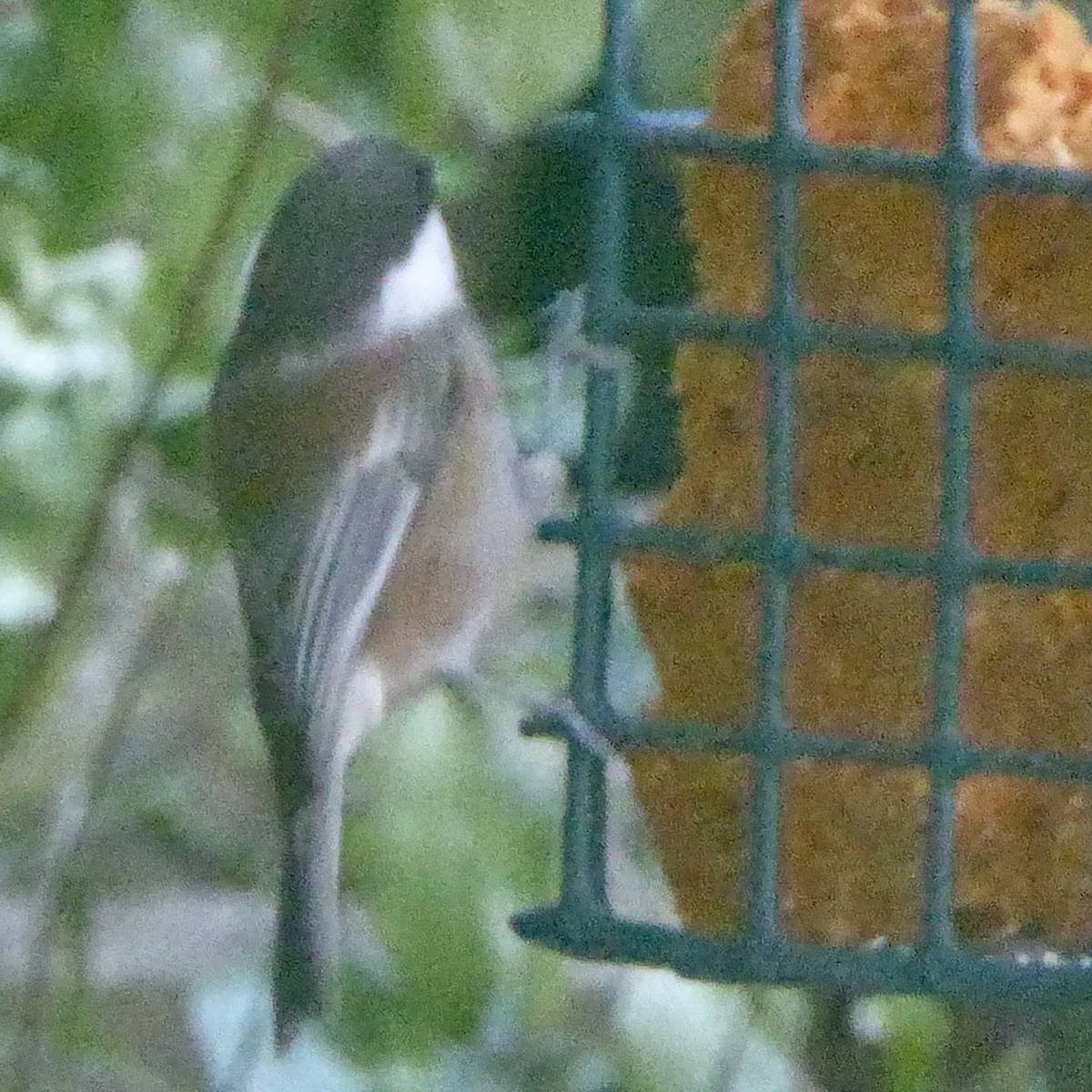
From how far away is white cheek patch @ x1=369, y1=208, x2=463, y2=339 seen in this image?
4.18 feet

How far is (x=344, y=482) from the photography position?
124 cm

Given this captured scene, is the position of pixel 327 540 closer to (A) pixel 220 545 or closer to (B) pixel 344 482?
(B) pixel 344 482

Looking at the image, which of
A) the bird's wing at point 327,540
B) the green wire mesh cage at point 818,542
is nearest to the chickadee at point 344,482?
the bird's wing at point 327,540

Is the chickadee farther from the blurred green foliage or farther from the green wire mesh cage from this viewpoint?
the green wire mesh cage

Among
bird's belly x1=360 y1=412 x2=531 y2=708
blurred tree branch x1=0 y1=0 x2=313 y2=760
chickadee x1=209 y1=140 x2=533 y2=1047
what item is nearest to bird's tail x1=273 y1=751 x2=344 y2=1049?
chickadee x1=209 y1=140 x2=533 y2=1047

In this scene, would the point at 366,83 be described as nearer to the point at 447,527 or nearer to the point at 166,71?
the point at 166,71

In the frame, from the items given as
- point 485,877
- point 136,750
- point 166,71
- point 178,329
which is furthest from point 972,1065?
point 166,71

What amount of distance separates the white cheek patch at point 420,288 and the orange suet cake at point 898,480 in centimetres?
32

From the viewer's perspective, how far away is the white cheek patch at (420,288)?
50.1 inches

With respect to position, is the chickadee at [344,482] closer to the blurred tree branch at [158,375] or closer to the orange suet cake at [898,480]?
the blurred tree branch at [158,375]

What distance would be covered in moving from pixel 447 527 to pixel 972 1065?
30.4 inches

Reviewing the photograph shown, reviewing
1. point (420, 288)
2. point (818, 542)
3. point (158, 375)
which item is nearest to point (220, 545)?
point (158, 375)

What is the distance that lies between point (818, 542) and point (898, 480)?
7cm

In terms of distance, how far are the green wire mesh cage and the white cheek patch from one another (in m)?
0.33
